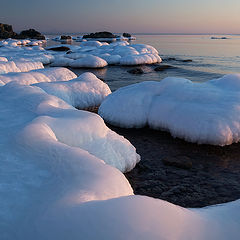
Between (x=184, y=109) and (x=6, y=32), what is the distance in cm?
8175

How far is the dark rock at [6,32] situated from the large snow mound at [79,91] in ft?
242

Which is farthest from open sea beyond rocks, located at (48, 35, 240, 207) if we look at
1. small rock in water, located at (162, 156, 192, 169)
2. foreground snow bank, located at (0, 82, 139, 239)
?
foreground snow bank, located at (0, 82, 139, 239)

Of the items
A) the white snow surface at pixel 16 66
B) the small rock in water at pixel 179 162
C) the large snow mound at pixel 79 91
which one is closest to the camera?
the small rock in water at pixel 179 162

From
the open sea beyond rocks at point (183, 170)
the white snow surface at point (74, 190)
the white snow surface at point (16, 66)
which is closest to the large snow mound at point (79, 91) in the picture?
the open sea beyond rocks at point (183, 170)

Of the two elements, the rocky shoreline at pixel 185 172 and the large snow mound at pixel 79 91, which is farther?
the large snow mound at pixel 79 91

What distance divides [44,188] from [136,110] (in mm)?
5096

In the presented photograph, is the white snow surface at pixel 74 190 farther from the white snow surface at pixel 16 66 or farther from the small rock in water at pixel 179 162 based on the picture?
the white snow surface at pixel 16 66

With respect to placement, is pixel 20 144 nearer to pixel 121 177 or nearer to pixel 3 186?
pixel 3 186

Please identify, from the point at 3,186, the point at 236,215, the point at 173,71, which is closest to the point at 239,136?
the point at 236,215

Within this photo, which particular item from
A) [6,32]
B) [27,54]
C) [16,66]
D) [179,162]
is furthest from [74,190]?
[6,32]

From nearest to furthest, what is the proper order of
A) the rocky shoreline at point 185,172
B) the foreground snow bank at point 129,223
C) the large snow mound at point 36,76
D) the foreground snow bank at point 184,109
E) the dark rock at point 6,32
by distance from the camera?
1. the foreground snow bank at point 129,223
2. the rocky shoreline at point 185,172
3. the foreground snow bank at point 184,109
4. the large snow mound at point 36,76
5. the dark rock at point 6,32

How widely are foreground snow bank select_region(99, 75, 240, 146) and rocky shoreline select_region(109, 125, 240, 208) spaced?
1.05ft

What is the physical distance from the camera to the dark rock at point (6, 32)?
7557cm

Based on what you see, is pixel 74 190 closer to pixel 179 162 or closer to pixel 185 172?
pixel 185 172
